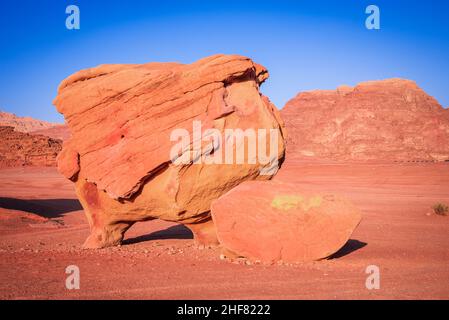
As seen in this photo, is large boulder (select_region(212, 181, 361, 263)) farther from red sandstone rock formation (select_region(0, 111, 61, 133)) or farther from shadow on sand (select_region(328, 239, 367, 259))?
red sandstone rock formation (select_region(0, 111, 61, 133))

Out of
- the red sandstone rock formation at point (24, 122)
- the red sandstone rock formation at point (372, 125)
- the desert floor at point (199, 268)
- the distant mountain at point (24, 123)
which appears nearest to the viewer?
the desert floor at point (199, 268)

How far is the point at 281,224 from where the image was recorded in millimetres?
Answer: 7883

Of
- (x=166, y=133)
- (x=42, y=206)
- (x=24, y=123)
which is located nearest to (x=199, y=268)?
(x=166, y=133)

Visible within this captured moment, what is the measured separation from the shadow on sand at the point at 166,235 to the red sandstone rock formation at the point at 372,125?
65382 millimetres

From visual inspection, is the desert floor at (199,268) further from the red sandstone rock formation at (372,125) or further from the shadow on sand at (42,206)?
the red sandstone rock formation at (372,125)

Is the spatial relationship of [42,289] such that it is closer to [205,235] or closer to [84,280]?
[84,280]

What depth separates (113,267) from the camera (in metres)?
7.68

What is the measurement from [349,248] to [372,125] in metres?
79.8

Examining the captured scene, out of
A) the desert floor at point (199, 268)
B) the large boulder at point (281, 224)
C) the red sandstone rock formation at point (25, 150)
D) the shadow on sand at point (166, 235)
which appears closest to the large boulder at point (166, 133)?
the large boulder at point (281, 224)

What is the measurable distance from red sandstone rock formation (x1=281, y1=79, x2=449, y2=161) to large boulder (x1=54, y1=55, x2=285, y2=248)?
6868 centimetres

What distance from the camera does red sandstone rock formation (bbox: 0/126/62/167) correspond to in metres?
51.1

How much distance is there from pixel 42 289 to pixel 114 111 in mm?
4443

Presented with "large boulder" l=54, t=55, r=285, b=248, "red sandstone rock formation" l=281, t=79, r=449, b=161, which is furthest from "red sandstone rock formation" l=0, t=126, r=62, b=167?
"red sandstone rock formation" l=281, t=79, r=449, b=161

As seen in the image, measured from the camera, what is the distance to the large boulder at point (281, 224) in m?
7.91
